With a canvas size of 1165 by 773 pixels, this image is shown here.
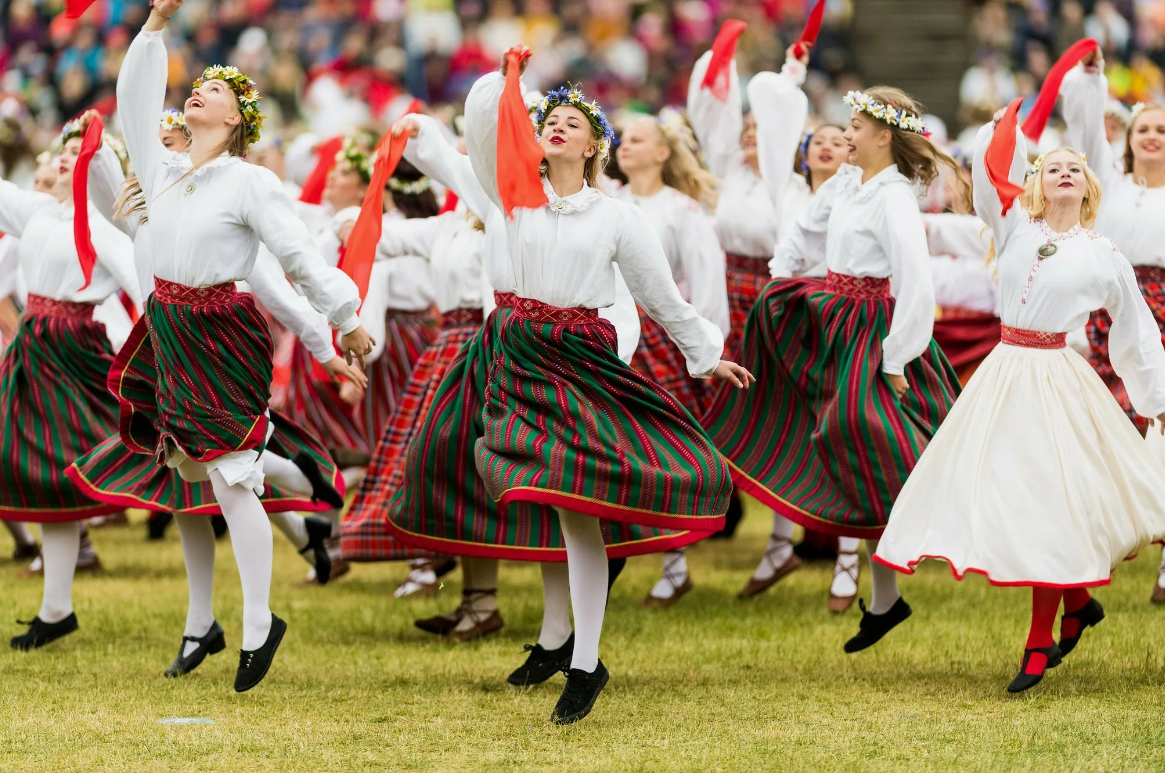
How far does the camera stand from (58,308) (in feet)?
19.4

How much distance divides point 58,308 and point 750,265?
2.88 meters

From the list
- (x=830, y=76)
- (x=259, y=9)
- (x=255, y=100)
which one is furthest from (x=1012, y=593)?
(x=259, y=9)

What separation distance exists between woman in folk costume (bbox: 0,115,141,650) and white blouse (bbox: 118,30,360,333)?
2.77ft

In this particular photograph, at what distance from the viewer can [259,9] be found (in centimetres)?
1588

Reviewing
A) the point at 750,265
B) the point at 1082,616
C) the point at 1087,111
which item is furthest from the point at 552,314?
the point at 750,265

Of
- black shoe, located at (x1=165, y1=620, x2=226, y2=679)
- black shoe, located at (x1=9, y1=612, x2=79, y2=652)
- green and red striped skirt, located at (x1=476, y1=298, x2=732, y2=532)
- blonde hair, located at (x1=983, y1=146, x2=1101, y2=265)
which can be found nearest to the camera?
green and red striped skirt, located at (x1=476, y1=298, x2=732, y2=532)

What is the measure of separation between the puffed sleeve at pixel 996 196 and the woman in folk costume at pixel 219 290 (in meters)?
1.82

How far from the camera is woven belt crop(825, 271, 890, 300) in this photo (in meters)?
5.63

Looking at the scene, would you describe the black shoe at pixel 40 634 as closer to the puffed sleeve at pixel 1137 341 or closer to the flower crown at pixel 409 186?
the flower crown at pixel 409 186

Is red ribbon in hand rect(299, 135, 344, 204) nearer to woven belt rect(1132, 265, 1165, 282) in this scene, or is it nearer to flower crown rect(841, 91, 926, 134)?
flower crown rect(841, 91, 926, 134)

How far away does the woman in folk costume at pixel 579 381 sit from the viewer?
4531mm

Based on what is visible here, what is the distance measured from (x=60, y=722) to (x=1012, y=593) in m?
3.65

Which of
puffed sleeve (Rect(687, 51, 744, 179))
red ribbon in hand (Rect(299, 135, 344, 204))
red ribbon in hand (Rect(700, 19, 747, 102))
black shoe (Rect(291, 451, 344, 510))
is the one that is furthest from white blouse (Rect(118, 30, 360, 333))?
red ribbon in hand (Rect(299, 135, 344, 204))

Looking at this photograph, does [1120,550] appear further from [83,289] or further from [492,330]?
[83,289]
